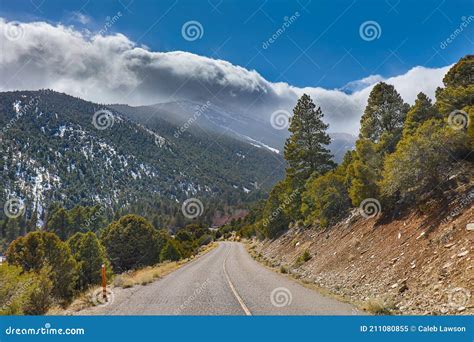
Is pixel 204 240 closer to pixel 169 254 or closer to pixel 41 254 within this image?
pixel 169 254

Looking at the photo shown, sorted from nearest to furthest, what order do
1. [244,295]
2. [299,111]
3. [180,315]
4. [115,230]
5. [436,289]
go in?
[180,315] → [436,289] → [244,295] → [299,111] → [115,230]

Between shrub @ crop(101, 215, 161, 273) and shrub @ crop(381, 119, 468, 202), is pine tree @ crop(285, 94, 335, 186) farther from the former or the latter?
shrub @ crop(101, 215, 161, 273)

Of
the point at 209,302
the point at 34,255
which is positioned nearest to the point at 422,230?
the point at 209,302

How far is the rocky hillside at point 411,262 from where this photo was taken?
35.3 feet

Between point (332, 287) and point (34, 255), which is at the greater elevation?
point (34, 255)

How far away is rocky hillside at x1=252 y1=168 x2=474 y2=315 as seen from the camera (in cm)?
1077

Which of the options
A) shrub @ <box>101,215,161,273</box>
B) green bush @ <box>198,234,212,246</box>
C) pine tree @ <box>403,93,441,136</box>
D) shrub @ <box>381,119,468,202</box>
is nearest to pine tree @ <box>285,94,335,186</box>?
pine tree @ <box>403,93,441,136</box>

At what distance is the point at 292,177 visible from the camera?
148 feet

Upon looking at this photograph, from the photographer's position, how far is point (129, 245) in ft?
190

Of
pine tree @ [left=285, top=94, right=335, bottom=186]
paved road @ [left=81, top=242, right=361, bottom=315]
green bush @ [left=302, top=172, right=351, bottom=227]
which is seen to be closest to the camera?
paved road @ [left=81, top=242, right=361, bottom=315]

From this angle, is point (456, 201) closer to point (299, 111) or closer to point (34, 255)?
point (299, 111)

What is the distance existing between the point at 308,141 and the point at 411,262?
3003 centimetres

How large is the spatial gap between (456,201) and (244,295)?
29.4 feet

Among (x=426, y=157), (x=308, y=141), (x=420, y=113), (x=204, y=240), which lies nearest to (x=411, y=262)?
(x=426, y=157)
